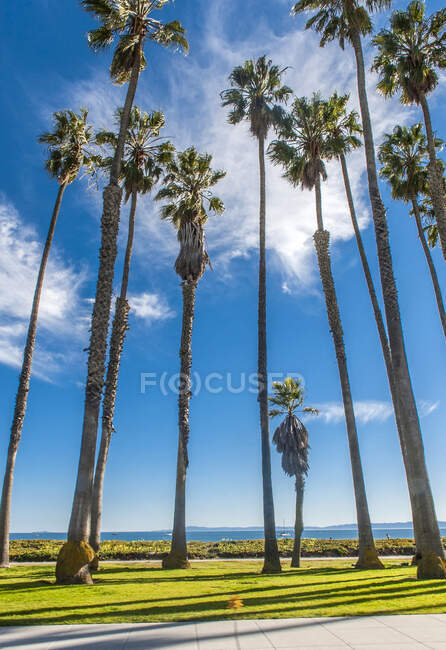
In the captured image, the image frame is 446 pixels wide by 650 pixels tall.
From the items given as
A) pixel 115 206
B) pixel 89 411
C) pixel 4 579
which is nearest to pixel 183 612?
pixel 89 411

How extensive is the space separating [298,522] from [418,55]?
24.2 m

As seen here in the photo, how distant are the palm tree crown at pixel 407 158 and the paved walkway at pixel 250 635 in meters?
23.3

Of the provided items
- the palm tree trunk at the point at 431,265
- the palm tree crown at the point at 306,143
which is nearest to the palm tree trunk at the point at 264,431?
the palm tree crown at the point at 306,143

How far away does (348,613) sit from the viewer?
24.5ft

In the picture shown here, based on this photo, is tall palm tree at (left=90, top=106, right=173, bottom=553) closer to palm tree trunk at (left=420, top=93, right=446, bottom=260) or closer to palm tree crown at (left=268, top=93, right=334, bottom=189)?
palm tree crown at (left=268, top=93, right=334, bottom=189)

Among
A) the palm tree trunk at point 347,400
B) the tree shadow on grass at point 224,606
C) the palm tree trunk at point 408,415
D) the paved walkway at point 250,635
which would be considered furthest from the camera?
the palm tree trunk at point 347,400

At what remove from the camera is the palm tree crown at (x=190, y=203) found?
23500 mm

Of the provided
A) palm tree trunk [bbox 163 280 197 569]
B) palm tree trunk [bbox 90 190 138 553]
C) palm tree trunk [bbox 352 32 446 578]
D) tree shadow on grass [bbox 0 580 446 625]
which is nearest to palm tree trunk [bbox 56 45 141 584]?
palm tree trunk [bbox 90 190 138 553]

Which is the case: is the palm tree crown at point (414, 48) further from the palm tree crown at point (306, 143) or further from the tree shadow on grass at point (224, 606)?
the tree shadow on grass at point (224, 606)

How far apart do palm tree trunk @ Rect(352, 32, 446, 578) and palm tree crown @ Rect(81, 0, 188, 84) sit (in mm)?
9512

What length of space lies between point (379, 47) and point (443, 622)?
21.4 meters

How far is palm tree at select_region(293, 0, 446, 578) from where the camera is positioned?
12836 mm

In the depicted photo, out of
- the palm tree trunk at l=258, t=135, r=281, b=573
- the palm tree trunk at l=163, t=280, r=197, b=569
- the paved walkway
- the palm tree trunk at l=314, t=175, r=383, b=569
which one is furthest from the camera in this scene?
the palm tree trunk at l=163, t=280, r=197, b=569

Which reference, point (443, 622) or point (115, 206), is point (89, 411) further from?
point (443, 622)
